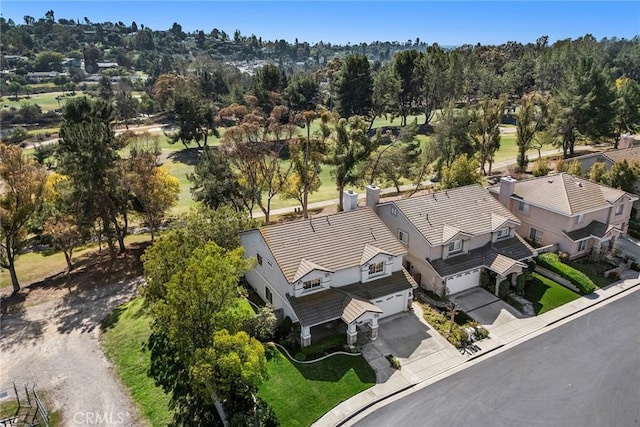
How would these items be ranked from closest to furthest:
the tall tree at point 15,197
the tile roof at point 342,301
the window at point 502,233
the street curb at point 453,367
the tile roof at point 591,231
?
the street curb at point 453,367 → the tile roof at point 342,301 → the tall tree at point 15,197 → the window at point 502,233 → the tile roof at point 591,231

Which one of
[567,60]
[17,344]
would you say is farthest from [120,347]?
[567,60]

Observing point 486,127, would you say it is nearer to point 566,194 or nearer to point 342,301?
point 566,194

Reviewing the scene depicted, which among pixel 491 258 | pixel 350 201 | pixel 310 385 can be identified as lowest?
pixel 310 385

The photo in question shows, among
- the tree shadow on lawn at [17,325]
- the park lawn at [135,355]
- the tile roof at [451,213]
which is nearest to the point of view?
the park lawn at [135,355]

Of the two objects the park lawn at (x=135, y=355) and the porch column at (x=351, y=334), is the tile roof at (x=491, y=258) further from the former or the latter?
the park lawn at (x=135, y=355)

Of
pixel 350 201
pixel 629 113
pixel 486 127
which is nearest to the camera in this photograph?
pixel 350 201

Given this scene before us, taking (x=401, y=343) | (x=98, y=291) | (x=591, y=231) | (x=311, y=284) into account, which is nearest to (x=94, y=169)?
(x=98, y=291)

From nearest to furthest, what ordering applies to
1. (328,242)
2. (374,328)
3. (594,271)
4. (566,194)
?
(374,328) → (328,242) → (594,271) → (566,194)

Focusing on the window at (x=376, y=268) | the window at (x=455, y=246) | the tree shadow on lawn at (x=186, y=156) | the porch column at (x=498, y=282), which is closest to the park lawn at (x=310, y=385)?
the window at (x=376, y=268)
